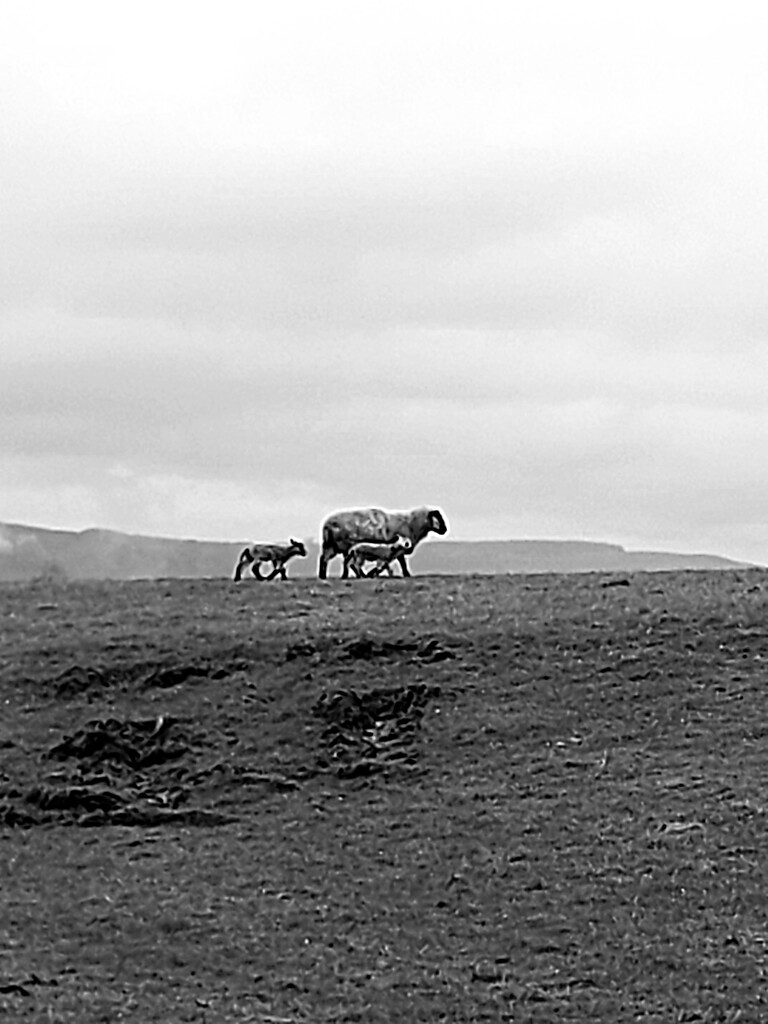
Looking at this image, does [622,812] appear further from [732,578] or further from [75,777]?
[732,578]

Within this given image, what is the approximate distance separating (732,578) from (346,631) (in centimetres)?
893

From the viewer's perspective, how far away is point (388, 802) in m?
23.4

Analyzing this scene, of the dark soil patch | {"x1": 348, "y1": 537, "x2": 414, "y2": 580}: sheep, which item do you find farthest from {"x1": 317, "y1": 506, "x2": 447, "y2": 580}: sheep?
the dark soil patch

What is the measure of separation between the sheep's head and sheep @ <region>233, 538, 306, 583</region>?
2.77 metres

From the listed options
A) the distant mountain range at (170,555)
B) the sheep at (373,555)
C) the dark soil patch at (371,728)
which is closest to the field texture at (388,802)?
the dark soil patch at (371,728)

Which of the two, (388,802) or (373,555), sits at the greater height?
(373,555)

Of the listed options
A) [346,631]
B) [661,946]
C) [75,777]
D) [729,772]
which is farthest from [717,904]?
[346,631]

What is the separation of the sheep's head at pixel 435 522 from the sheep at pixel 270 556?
9.10ft

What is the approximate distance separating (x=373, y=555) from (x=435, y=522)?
6.51 ft

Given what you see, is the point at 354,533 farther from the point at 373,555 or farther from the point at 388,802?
the point at 388,802

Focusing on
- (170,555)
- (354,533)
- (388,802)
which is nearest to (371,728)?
(388,802)

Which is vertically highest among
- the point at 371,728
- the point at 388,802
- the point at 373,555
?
the point at 373,555

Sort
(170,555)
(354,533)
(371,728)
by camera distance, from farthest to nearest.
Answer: (170,555), (354,533), (371,728)

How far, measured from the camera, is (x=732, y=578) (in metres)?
35.1
